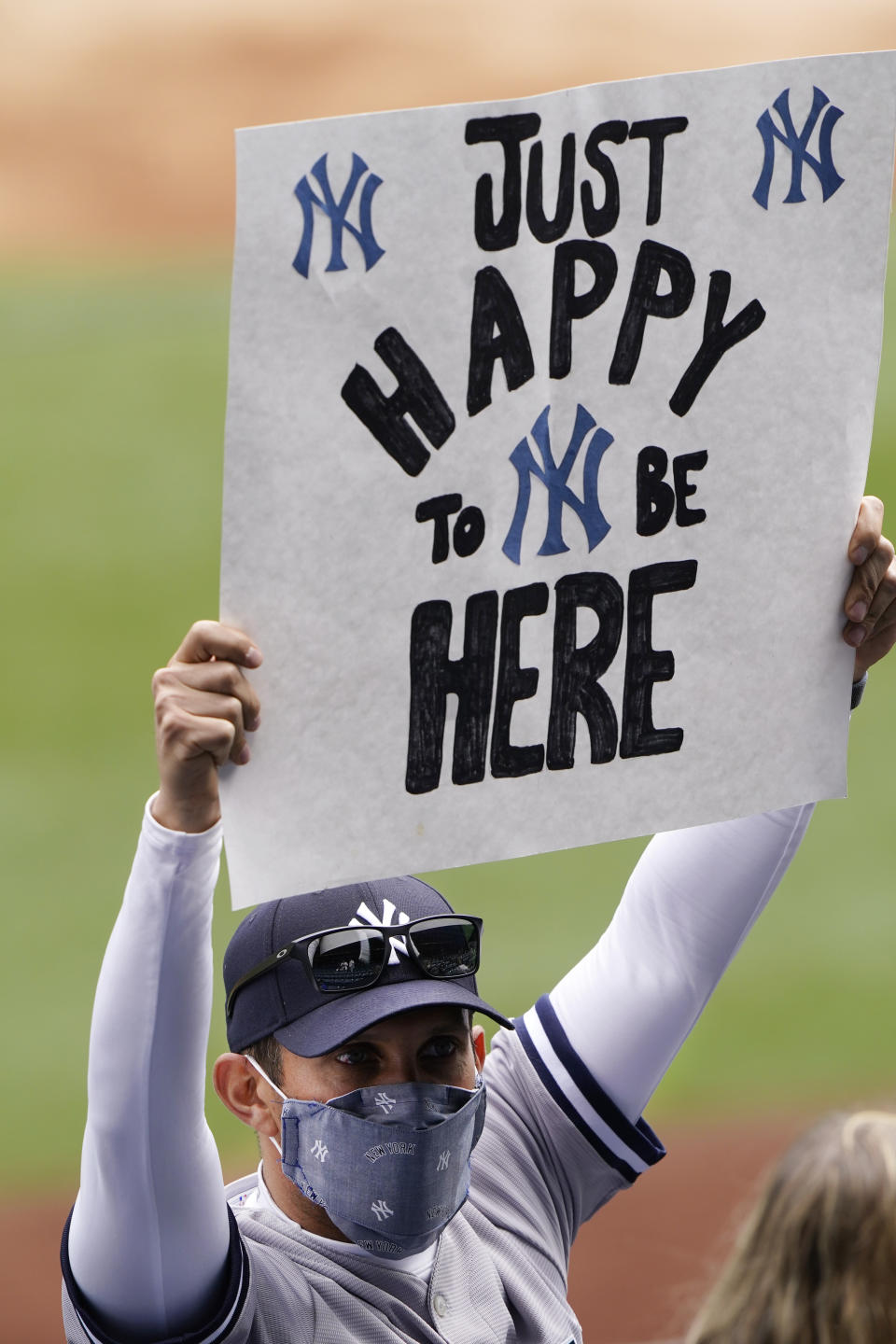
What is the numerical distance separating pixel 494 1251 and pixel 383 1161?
0.19 meters

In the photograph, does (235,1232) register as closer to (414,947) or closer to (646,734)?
(414,947)

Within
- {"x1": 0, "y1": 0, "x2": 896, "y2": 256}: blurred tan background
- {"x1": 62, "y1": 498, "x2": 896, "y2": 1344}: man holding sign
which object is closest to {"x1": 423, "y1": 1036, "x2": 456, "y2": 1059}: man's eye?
{"x1": 62, "y1": 498, "x2": 896, "y2": 1344}: man holding sign

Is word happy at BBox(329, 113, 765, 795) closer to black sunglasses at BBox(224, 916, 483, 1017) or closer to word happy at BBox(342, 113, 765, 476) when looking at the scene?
word happy at BBox(342, 113, 765, 476)

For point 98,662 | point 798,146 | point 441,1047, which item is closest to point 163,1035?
point 441,1047

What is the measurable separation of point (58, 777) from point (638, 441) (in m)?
1.52

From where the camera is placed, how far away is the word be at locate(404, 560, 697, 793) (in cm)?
107

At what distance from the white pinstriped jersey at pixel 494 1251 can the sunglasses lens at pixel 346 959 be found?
217 millimetres

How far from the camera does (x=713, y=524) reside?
1.14 metres

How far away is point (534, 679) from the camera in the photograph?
111 centimetres

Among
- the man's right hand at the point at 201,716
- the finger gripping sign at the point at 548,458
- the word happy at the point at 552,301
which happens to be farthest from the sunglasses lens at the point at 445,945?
the word happy at the point at 552,301

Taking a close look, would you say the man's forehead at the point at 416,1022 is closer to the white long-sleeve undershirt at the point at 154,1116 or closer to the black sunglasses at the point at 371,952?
the black sunglasses at the point at 371,952

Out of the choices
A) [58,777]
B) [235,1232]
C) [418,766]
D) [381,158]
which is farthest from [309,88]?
[235,1232]

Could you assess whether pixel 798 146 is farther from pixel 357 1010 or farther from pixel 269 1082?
pixel 269 1082

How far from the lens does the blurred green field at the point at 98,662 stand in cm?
232
